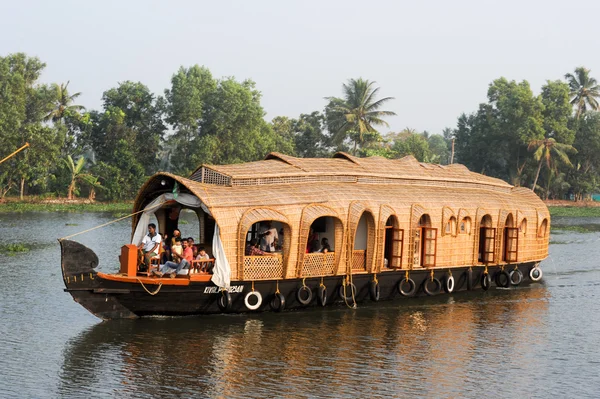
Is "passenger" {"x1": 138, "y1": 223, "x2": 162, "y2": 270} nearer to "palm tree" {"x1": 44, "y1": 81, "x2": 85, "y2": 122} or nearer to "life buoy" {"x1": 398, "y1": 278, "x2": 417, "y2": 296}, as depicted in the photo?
"life buoy" {"x1": 398, "y1": 278, "x2": 417, "y2": 296}

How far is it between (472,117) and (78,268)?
43.9 metres

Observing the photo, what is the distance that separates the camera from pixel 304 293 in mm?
13102

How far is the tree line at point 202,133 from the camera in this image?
3891cm

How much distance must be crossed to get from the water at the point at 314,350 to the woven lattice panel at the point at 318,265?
75cm

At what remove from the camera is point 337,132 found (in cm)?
4450

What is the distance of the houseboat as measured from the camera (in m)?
12.0

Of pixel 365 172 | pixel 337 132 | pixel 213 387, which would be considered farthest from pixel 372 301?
pixel 337 132

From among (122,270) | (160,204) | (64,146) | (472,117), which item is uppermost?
(472,117)

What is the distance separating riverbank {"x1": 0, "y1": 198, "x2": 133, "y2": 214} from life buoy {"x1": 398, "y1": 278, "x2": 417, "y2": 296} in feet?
78.5

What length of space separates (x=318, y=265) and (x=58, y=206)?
2677 centimetres

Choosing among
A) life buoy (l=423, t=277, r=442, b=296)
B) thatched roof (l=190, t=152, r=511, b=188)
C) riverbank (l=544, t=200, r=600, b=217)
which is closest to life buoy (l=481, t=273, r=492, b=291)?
life buoy (l=423, t=277, r=442, b=296)

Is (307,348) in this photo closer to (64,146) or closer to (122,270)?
(122,270)

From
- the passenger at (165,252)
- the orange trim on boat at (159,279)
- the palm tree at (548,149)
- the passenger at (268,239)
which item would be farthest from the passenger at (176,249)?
the palm tree at (548,149)

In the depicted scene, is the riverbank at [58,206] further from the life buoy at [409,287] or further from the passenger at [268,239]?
the passenger at [268,239]
